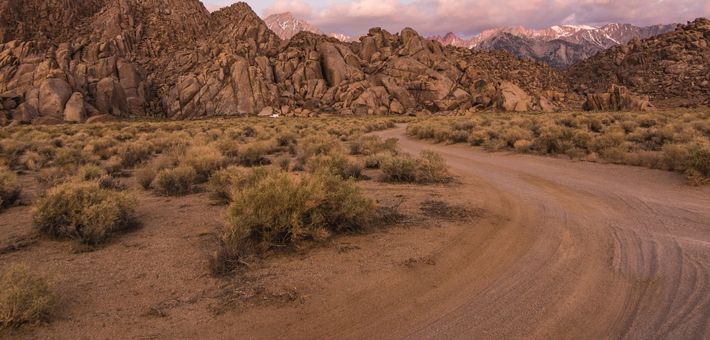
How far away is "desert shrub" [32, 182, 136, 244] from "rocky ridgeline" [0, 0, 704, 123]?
5881 centimetres

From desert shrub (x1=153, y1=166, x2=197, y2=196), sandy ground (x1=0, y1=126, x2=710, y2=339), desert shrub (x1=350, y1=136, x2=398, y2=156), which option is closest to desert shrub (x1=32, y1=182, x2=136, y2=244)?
sandy ground (x1=0, y1=126, x2=710, y2=339)

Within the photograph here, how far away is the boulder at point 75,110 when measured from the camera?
5712 cm

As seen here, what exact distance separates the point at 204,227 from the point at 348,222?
2669mm

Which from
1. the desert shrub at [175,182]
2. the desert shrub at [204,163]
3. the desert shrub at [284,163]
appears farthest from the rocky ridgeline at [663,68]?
the desert shrub at [175,182]

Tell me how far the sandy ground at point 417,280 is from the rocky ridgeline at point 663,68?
265ft

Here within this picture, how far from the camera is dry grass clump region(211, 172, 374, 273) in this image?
5.48 metres

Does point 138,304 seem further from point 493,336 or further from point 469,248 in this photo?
point 469,248

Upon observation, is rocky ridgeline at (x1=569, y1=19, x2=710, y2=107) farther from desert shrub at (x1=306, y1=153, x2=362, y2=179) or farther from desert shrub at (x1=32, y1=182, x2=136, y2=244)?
desert shrub at (x1=32, y1=182, x2=136, y2=244)

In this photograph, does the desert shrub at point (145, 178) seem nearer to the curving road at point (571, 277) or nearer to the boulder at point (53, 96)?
the curving road at point (571, 277)

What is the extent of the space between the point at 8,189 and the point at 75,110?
6023 centimetres

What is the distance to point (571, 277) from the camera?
189 inches

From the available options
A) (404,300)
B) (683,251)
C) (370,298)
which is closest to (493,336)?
(404,300)

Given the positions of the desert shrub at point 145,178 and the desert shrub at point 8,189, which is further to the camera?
the desert shrub at point 145,178

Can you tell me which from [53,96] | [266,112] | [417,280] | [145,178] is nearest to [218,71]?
[266,112]
